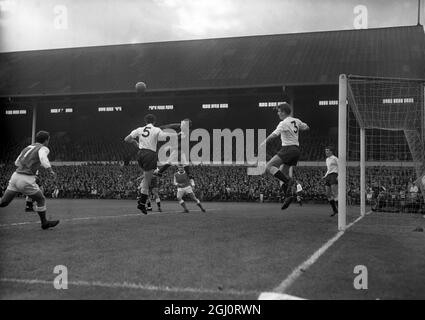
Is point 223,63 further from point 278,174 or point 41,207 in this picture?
point 41,207

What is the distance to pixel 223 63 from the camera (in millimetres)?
37469

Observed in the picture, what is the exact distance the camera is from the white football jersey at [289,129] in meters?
10.7

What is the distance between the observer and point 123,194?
111 feet

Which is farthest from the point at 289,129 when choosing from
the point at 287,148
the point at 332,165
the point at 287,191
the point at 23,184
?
the point at 23,184

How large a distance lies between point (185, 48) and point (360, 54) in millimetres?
15924

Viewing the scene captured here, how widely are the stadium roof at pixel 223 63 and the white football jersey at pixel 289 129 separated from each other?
71.8 ft

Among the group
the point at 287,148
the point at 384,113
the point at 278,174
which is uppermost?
the point at 384,113

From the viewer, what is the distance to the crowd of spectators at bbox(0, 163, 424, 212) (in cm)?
2625

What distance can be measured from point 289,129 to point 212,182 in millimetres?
22258

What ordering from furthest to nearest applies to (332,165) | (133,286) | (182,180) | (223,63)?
(223,63) → (182,180) → (332,165) → (133,286)

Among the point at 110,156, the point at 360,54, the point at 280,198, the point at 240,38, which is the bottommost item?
the point at 280,198

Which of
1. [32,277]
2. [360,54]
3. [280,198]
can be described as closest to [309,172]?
[280,198]

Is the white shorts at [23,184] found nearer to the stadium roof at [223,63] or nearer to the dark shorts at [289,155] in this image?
the dark shorts at [289,155]
